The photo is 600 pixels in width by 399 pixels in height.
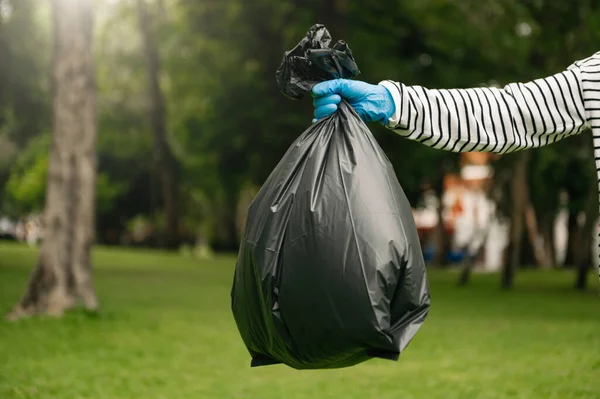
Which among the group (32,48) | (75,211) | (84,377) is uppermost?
(32,48)

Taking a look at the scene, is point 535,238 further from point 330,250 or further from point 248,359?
point 330,250

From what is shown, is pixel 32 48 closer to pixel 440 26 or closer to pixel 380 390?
pixel 440 26

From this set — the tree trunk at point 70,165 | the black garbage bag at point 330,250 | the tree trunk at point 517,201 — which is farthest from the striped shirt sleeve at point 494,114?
the tree trunk at point 517,201

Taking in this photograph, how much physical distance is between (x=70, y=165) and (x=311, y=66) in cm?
1017

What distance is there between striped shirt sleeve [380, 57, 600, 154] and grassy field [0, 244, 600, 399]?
14.2ft

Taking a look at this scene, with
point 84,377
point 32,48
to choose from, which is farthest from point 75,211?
point 32,48

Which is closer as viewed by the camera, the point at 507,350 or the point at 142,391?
the point at 142,391

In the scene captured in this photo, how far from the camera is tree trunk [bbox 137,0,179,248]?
35.3m

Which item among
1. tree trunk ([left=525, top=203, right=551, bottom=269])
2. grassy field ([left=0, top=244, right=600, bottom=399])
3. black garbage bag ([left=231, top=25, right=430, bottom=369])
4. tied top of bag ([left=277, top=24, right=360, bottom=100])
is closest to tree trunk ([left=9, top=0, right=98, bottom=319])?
grassy field ([left=0, top=244, right=600, bottom=399])

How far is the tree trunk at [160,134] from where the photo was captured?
35281mm

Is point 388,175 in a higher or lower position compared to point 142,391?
higher

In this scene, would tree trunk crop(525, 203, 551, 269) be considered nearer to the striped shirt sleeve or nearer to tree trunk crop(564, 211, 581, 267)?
tree trunk crop(564, 211, 581, 267)

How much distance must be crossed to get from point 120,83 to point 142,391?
38889mm

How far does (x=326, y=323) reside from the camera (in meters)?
3.21
